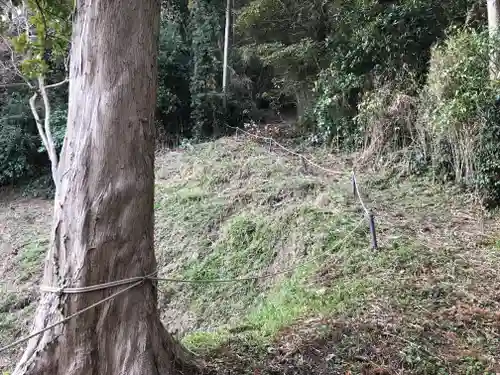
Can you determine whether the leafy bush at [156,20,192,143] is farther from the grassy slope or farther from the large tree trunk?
the large tree trunk

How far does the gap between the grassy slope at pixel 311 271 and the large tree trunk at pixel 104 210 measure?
67 centimetres

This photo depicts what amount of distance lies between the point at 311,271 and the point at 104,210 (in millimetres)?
2799

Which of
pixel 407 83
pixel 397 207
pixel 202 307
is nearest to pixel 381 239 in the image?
pixel 397 207

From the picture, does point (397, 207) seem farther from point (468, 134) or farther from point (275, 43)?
point (275, 43)

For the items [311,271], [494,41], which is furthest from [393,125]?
[311,271]

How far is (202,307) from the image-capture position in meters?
5.44

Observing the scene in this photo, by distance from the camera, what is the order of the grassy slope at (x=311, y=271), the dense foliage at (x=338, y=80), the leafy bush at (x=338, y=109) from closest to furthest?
the grassy slope at (x=311, y=271)
the dense foliage at (x=338, y=80)
the leafy bush at (x=338, y=109)

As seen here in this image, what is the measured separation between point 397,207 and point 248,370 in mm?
3896

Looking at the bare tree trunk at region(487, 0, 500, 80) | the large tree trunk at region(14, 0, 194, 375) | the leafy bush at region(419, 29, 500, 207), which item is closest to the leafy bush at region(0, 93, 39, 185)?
the leafy bush at region(419, 29, 500, 207)

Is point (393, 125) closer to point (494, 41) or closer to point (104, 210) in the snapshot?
point (494, 41)

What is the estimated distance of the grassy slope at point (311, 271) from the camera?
3016 millimetres

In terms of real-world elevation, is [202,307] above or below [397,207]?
below

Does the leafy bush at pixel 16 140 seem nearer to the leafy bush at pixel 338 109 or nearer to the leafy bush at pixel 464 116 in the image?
the leafy bush at pixel 338 109

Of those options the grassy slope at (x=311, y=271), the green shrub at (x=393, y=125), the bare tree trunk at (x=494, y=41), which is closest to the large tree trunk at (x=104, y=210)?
the grassy slope at (x=311, y=271)
